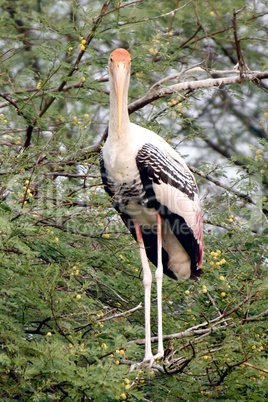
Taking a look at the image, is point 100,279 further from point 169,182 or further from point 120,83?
point 120,83

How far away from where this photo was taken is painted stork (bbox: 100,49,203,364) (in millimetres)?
6188

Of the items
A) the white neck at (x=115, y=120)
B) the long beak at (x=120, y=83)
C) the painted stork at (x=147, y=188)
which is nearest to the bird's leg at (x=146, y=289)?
the painted stork at (x=147, y=188)

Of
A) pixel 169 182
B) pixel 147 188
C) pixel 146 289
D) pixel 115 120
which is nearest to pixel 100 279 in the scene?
pixel 146 289

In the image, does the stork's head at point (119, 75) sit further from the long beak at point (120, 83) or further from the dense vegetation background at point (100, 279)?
the dense vegetation background at point (100, 279)

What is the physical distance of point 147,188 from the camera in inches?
246

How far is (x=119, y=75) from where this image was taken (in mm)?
6289

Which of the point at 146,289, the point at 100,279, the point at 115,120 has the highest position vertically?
the point at 115,120

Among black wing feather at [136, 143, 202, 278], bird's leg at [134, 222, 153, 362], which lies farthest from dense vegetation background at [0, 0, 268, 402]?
black wing feather at [136, 143, 202, 278]

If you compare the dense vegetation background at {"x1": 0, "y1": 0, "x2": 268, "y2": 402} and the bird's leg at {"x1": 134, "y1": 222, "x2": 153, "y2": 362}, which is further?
the bird's leg at {"x1": 134, "y1": 222, "x2": 153, "y2": 362}

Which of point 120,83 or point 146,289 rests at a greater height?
point 120,83

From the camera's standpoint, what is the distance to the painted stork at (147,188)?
6188 millimetres

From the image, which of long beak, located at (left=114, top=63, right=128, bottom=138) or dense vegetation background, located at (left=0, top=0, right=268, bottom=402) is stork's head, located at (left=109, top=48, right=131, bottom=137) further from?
dense vegetation background, located at (left=0, top=0, right=268, bottom=402)

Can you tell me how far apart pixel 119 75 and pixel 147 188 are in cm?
77

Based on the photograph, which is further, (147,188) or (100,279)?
(147,188)
